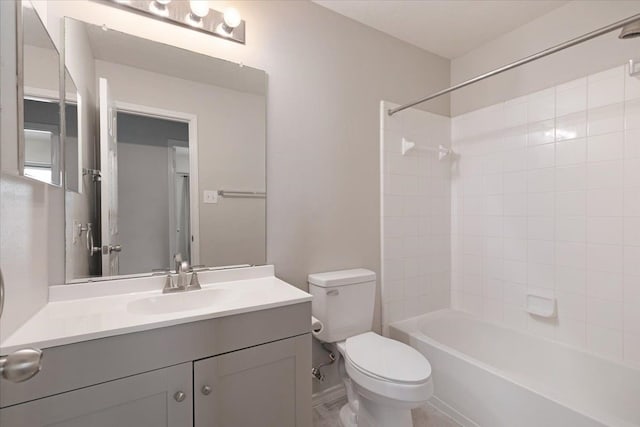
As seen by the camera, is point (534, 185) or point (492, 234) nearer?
point (534, 185)

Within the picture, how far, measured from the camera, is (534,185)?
2.00 meters

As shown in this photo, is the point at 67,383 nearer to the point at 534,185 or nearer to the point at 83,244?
the point at 83,244

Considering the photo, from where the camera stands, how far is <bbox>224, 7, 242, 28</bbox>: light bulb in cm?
146

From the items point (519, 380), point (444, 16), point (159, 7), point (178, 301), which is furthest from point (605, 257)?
point (159, 7)

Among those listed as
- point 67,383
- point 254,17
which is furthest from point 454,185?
point 67,383

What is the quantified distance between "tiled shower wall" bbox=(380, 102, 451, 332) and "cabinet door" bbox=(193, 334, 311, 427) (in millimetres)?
1024

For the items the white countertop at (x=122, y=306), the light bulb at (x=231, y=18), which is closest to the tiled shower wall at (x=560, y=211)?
the white countertop at (x=122, y=306)

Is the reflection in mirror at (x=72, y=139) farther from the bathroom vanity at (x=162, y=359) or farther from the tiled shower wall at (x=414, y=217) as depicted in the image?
the tiled shower wall at (x=414, y=217)

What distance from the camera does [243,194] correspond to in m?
1.62

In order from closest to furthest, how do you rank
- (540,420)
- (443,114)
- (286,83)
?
(540,420) < (286,83) < (443,114)

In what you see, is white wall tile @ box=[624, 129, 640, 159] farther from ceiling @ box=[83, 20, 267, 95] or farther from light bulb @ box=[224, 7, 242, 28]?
light bulb @ box=[224, 7, 242, 28]

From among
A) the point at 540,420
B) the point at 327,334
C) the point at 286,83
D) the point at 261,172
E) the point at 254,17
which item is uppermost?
the point at 254,17

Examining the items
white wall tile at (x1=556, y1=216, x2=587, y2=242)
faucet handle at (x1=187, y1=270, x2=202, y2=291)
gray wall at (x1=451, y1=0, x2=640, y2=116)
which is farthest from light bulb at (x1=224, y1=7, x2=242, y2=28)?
white wall tile at (x1=556, y1=216, x2=587, y2=242)

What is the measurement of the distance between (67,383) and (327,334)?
1.17 meters
